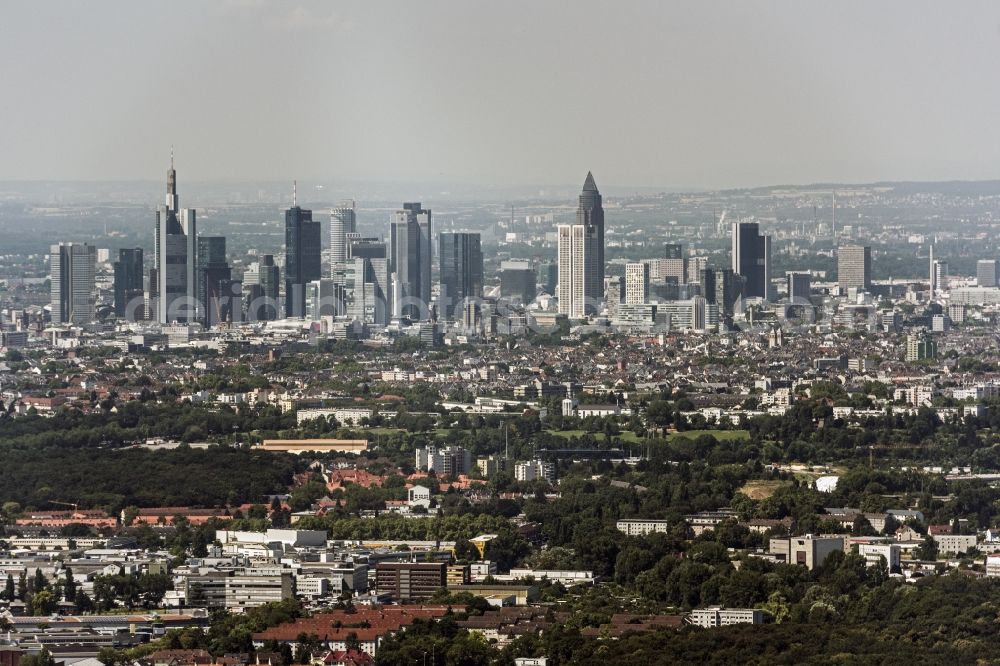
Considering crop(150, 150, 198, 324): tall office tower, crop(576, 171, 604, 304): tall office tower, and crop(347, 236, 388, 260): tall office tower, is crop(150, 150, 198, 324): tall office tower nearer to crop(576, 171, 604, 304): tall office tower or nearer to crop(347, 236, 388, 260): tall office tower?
crop(347, 236, 388, 260): tall office tower

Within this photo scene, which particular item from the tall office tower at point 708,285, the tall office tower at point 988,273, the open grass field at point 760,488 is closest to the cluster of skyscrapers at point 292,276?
the tall office tower at point 708,285

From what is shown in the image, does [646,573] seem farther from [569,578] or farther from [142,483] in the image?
[142,483]

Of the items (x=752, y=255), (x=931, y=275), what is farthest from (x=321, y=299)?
(x=931, y=275)

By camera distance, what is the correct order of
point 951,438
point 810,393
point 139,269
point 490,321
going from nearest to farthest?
point 951,438 → point 810,393 → point 490,321 → point 139,269

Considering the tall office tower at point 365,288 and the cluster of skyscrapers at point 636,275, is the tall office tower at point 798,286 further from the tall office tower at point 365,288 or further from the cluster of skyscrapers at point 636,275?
the tall office tower at point 365,288

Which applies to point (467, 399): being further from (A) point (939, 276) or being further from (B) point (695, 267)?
(A) point (939, 276)

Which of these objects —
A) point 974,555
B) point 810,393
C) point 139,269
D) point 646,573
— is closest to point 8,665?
point 646,573

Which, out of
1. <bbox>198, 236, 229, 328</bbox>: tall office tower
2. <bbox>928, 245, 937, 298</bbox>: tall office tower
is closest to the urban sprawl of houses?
<bbox>198, 236, 229, 328</bbox>: tall office tower
